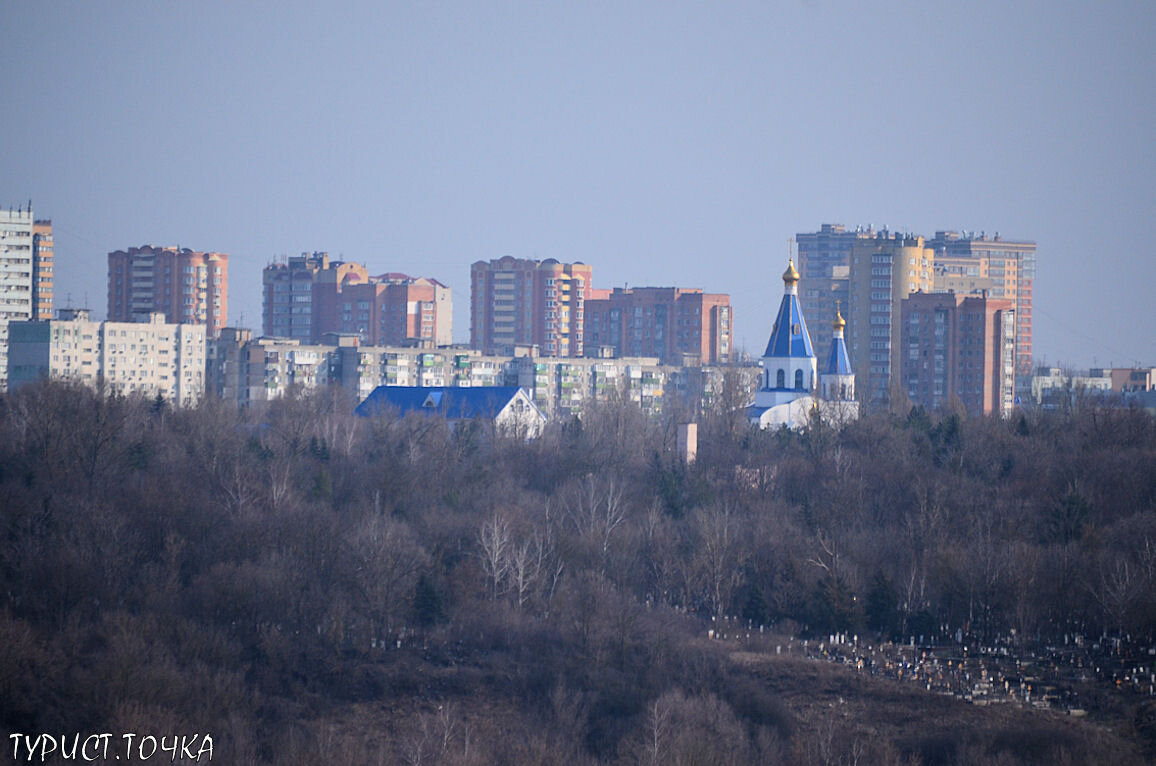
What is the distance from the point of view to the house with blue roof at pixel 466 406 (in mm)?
37344

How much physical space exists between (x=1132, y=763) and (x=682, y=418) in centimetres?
2524

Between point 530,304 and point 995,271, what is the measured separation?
114 feet

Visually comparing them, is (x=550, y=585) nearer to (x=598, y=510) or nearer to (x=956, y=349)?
(x=598, y=510)

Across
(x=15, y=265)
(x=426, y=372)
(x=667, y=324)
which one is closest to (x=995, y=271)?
(x=667, y=324)

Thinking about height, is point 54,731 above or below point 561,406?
below

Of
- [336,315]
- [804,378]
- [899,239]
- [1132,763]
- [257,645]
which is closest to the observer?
[1132,763]

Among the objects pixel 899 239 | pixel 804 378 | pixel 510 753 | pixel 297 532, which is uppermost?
pixel 899 239

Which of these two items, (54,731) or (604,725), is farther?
(604,725)

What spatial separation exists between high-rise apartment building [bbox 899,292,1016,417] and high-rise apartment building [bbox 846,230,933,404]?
1021 millimetres

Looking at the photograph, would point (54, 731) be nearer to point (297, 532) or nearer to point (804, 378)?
point (297, 532)

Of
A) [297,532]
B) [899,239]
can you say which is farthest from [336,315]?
[297,532]

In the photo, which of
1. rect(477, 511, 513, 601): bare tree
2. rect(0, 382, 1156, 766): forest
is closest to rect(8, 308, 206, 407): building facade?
rect(0, 382, 1156, 766): forest

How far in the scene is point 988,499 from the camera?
92.3 ft

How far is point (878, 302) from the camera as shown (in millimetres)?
55906
